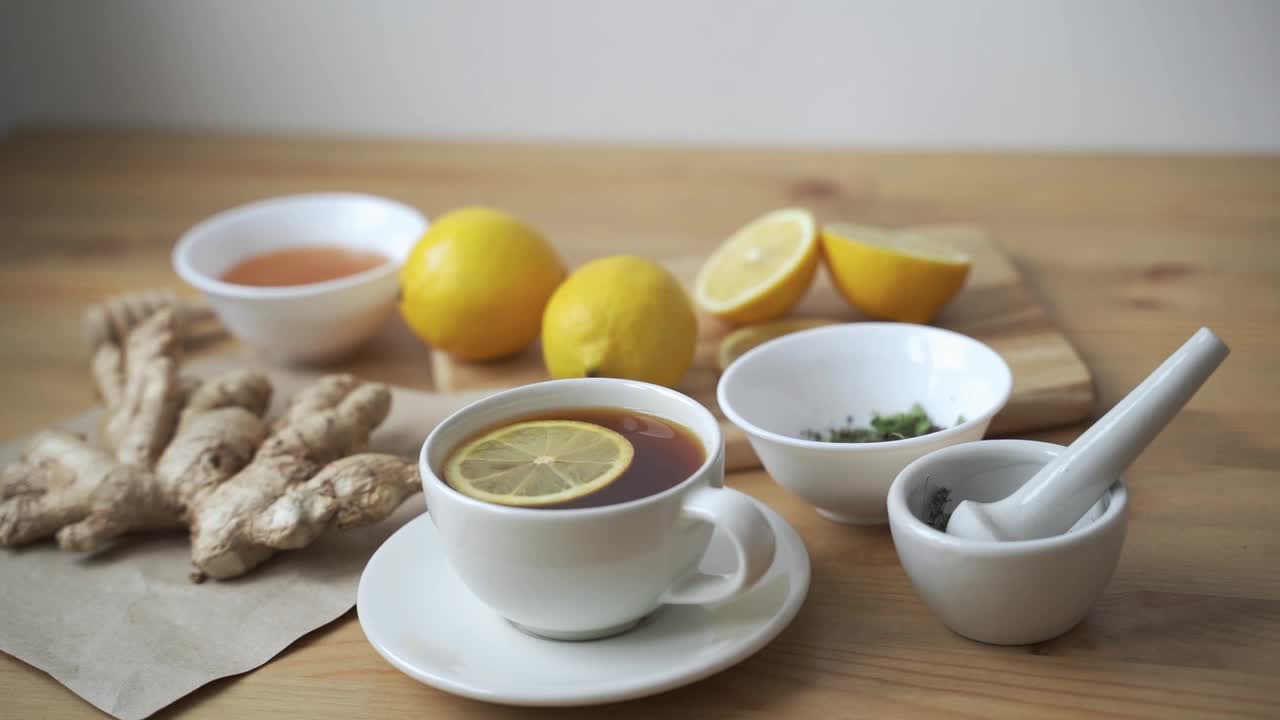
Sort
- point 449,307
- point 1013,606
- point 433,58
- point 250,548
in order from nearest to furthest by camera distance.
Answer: point 1013,606, point 250,548, point 449,307, point 433,58

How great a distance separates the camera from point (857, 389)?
1122mm

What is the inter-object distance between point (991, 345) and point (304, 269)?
31.0 inches

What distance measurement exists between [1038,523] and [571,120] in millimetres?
1491

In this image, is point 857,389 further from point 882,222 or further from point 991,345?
point 882,222

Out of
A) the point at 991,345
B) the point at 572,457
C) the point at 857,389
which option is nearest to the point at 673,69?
the point at 991,345

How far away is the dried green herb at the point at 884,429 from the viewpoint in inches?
41.3

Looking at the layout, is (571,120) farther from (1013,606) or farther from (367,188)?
(1013,606)

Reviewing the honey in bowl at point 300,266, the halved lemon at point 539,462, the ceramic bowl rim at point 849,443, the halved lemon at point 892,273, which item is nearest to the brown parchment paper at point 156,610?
the halved lemon at point 539,462

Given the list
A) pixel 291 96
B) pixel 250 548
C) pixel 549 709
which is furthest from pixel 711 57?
pixel 549 709

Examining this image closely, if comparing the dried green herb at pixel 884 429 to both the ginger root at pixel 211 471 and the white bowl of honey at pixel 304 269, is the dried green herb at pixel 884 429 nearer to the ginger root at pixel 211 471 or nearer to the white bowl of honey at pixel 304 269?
the ginger root at pixel 211 471

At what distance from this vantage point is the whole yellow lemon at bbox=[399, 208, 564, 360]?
1.28 meters

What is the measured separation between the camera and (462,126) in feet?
7.28

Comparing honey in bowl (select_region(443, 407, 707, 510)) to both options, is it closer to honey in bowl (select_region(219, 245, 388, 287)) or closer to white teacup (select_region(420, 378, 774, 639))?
white teacup (select_region(420, 378, 774, 639))

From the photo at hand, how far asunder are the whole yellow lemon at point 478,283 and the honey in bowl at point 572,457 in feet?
1.26
